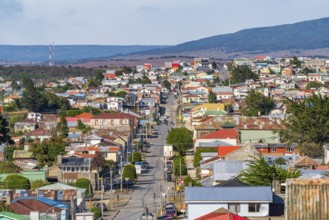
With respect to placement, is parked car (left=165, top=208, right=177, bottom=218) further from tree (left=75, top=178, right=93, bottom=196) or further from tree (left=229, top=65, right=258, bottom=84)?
tree (left=229, top=65, right=258, bottom=84)

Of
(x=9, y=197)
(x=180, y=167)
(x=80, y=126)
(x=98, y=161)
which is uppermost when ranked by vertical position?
(x=9, y=197)

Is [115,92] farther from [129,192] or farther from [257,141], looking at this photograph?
[129,192]

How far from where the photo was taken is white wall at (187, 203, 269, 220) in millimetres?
23031

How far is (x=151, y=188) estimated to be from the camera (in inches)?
1997

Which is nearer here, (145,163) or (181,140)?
(145,163)

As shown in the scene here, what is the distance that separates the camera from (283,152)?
57719mm

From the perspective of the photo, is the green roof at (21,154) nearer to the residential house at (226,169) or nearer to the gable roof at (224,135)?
the gable roof at (224,135)

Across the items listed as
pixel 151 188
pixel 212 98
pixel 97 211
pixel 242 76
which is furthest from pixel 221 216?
pixel 242 76

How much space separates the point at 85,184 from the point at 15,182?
152 inches

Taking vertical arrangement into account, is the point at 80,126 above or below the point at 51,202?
below

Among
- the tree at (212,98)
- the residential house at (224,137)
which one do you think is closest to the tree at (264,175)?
the residential house at (224,137)

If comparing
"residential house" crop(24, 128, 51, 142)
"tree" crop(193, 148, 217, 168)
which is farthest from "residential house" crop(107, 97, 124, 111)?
"tree" crop(193, 148, 217, 168)

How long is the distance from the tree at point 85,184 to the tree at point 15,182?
235 cm

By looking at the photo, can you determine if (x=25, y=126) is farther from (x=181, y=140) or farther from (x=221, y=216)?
(x=221, y=216)
